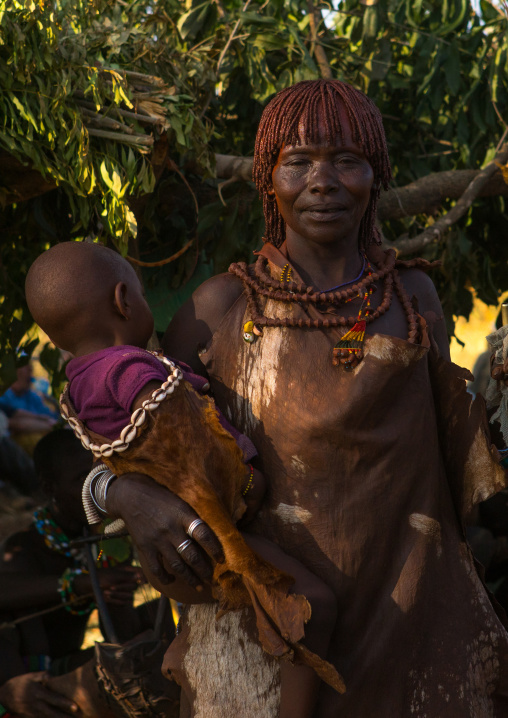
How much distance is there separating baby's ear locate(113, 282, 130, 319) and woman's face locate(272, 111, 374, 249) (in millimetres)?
397

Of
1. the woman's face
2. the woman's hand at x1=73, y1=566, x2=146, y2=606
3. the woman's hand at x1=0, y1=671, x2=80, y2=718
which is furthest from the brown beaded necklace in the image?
the woman's hand at x1=0, y1=671, x2=80, y2=718

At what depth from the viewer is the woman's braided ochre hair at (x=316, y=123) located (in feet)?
5.94

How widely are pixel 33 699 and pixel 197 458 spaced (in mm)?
2094

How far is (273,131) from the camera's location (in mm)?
1860

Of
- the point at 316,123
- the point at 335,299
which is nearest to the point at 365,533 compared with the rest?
the point at 335,299

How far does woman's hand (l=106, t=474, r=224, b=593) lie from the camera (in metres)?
1.66

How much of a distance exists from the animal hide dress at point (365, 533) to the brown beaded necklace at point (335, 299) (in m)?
0.02

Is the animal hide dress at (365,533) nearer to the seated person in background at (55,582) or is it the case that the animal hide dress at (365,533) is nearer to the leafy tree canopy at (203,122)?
the leafy tree canopy at (203,122)

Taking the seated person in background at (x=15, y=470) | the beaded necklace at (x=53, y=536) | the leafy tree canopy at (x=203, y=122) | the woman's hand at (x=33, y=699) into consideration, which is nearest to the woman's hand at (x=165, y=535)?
the leafy tree canopy at (x=203, y=122)

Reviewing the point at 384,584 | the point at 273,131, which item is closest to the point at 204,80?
the point at 273,131

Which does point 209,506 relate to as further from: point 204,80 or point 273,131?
point 204,80

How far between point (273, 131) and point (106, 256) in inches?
17.9

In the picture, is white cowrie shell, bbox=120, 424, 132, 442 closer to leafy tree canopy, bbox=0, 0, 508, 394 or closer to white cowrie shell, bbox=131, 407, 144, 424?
white cowrie shell, bbox=131, 407, 144, 424

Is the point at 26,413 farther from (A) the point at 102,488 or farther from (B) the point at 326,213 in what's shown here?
(B) the point at 326,213
